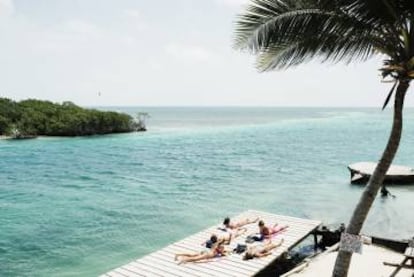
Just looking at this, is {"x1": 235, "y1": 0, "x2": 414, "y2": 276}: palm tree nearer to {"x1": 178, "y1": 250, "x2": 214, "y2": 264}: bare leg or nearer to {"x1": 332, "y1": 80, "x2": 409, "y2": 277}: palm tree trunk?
{"x1": 332, "y1": 80, "x2": 409, "y2": 277}: palm tree trunk

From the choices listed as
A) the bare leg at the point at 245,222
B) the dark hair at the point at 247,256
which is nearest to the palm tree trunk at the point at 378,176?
the dark hair at the point at 247,256

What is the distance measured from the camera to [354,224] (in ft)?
22.7

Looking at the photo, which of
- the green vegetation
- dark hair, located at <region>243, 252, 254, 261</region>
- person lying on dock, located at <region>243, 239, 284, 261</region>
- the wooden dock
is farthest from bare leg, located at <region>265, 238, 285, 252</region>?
the green vegetation

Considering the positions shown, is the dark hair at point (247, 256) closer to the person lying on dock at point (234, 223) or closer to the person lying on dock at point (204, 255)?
the person lying on dock at point (204, 255)

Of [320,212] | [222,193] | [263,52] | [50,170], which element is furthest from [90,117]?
[263,52]

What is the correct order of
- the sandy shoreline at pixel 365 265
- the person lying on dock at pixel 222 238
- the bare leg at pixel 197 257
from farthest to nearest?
the person lying on dock at pixel 222 238
the bare leg at pixel 197 257
the sandy shoreline at pixel 365 265

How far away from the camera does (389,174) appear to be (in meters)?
31.5

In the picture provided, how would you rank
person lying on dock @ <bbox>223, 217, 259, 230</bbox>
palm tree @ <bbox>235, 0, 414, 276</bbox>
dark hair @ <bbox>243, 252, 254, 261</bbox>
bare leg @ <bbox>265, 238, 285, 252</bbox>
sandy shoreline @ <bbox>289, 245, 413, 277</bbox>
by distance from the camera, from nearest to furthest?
palm tree @ <bbox>235, 0, 414, 276</bbox>, sandy shoreline @ <bbox>289, 245, 413, 277</bbox>, dark hair @ <bbox>243, 252, 254, 261</bbox>, bare leg @ <bbox>265, 238, 285, 252</bbox>, person lying on dock @ <bbox>223, 217, 259, 230</bbox>

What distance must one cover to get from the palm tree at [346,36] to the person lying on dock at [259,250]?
6.03 meters

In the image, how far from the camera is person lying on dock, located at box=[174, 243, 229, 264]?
41.6 ft

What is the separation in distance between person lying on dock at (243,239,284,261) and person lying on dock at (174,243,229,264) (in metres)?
0.75

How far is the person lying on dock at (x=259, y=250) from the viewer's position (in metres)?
12.9

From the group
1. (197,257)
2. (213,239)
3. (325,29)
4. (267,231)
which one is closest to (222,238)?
(213,239)

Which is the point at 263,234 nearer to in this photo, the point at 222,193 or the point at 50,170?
the point at 222,193
